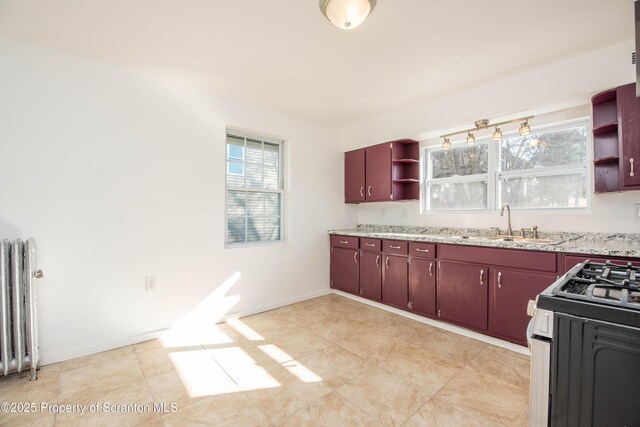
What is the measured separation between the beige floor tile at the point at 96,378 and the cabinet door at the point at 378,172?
10.1 ft

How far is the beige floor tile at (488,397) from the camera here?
167 centimetres

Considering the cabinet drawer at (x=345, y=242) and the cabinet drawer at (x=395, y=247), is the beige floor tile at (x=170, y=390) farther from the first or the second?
the cabinet drawer at (x=345, y=242)

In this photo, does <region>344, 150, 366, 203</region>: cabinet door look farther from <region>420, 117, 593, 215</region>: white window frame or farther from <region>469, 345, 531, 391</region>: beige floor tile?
<region>469, 345, 531, 391</region>: beige floor tile

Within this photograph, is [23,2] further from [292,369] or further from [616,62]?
[616,62]

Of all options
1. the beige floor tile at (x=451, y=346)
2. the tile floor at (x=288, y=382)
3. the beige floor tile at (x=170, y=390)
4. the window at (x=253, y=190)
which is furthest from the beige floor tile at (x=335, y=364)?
the window at (x=253, y=190)

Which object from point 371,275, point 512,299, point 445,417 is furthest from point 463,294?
point 445,417

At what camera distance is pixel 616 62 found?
2.24 metres

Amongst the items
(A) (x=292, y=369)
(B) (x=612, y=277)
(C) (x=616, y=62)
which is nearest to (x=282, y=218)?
(A) (x=292, y=369)

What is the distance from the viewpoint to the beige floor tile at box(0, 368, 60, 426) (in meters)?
1.64

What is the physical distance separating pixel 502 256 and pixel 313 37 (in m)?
2.38

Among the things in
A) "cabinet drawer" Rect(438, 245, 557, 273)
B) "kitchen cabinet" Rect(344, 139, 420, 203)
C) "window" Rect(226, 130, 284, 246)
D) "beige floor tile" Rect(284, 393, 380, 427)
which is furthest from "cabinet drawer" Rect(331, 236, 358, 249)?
"beige floor tile" Rect(284, 393, 380, 427)

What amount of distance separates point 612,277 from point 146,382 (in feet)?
9.04

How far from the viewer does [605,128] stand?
7.50 ft

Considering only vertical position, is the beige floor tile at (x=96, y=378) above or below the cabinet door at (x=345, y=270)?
below
